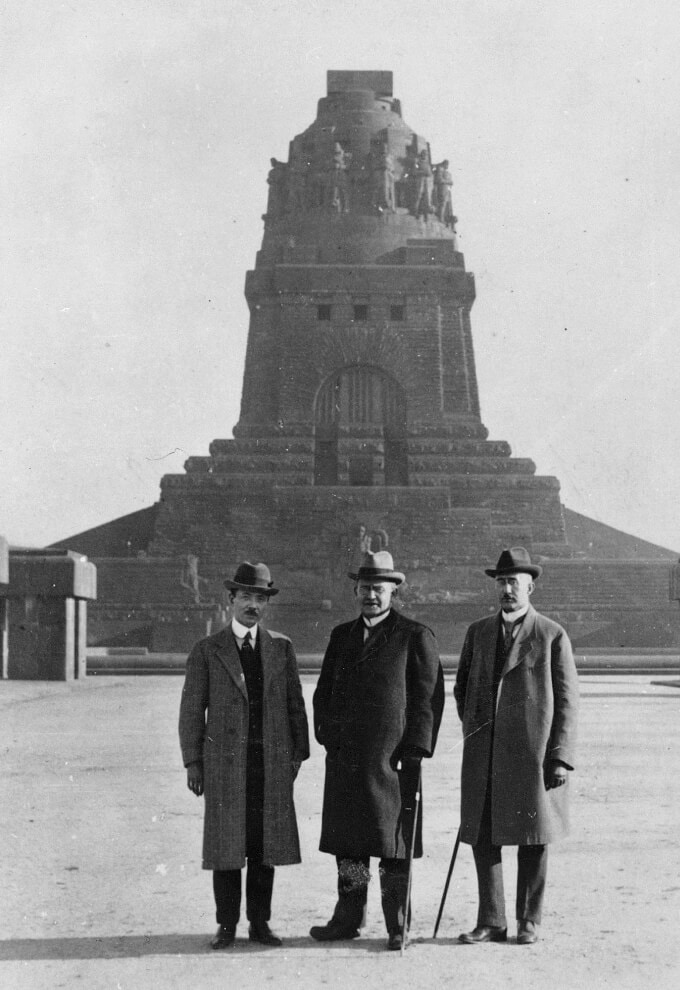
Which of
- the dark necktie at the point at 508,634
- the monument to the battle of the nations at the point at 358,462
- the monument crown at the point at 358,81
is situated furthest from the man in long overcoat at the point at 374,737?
the monument crown at the point at 358,81

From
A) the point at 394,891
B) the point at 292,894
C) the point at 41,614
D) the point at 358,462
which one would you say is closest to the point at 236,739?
the point at 394,891

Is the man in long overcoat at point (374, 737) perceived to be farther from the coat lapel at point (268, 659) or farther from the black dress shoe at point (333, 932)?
the coat lapel at point (268, 659)

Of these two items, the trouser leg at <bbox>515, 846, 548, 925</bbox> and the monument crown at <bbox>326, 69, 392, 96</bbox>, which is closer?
the trouser leg at <bbox>515, 846, 548, 925</bbox>

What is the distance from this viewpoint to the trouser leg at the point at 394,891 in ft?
18.2

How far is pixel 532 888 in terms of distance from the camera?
5.69 m

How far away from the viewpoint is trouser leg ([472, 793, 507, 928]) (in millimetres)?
5645

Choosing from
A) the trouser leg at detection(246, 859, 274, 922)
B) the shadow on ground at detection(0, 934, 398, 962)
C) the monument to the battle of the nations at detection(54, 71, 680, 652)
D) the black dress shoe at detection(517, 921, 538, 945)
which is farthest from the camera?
Result: the monument to the battle of the nations at detection(54, 71, 680, 652)

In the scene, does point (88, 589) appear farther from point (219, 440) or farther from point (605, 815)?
point (219, 440)

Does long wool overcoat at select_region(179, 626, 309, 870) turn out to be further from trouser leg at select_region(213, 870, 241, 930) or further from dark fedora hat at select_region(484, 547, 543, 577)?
dark fedora hat at select_region(484, 547, 543, 577)

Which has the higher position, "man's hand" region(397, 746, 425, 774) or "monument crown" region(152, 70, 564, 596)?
"monument crown" region(152, 70, 564, 596)

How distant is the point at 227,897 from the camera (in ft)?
18.6

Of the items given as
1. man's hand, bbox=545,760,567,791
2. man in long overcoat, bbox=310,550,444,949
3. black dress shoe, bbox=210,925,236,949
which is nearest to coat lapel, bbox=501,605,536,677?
man in long overcoat, bbox=310,550,444,949

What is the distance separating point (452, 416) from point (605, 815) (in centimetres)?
3812

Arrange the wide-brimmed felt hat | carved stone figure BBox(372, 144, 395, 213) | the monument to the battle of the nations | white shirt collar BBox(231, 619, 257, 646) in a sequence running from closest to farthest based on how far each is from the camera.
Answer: the wide-brimmed felt hat → white shirt collar BBox(231, 619, 257, 646) → the monument to the battle of the nations → carved stone figure BBox(372, 144, 395, 213)
